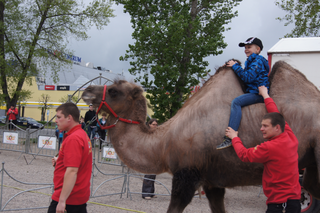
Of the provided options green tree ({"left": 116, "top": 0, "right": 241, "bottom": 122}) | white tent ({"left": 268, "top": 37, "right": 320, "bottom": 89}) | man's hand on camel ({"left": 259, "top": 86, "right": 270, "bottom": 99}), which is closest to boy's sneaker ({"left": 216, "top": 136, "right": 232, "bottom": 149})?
man's hand on camel ({"left": 259, "top": 86, "right": 270, "bottom": 99})

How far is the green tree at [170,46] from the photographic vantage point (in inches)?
525

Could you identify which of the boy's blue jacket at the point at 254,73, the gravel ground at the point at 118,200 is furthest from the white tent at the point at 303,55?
the boy's blue jacket at the point at 254,73

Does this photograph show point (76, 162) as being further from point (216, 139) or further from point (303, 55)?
point (303, 55)

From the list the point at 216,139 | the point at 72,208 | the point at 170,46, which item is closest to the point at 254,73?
the point at 216,139

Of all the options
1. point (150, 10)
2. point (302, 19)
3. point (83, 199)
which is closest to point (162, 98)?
point (150, 10)

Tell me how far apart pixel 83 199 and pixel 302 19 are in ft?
78.3

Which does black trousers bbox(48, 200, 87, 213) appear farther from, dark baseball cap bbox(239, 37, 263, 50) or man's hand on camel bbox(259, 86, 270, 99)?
dark baseball cap bbox(239, 37, 263, 50)

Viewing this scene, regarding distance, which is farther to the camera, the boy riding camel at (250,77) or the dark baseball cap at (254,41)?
the dark baseball cap at (254,41)

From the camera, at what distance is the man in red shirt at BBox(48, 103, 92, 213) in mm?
3012

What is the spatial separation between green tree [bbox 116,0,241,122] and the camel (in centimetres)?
859

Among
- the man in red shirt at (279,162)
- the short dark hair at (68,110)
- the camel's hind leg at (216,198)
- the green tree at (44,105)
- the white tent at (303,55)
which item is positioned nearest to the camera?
the man in red shirt at (279,162)

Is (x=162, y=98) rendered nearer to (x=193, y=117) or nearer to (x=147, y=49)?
(x=147, y=49)

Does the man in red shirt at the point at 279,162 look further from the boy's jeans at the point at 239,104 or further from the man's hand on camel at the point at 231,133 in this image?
the boy's jeans at the point at 239,104

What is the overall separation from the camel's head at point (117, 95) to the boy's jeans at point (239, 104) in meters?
1.64
